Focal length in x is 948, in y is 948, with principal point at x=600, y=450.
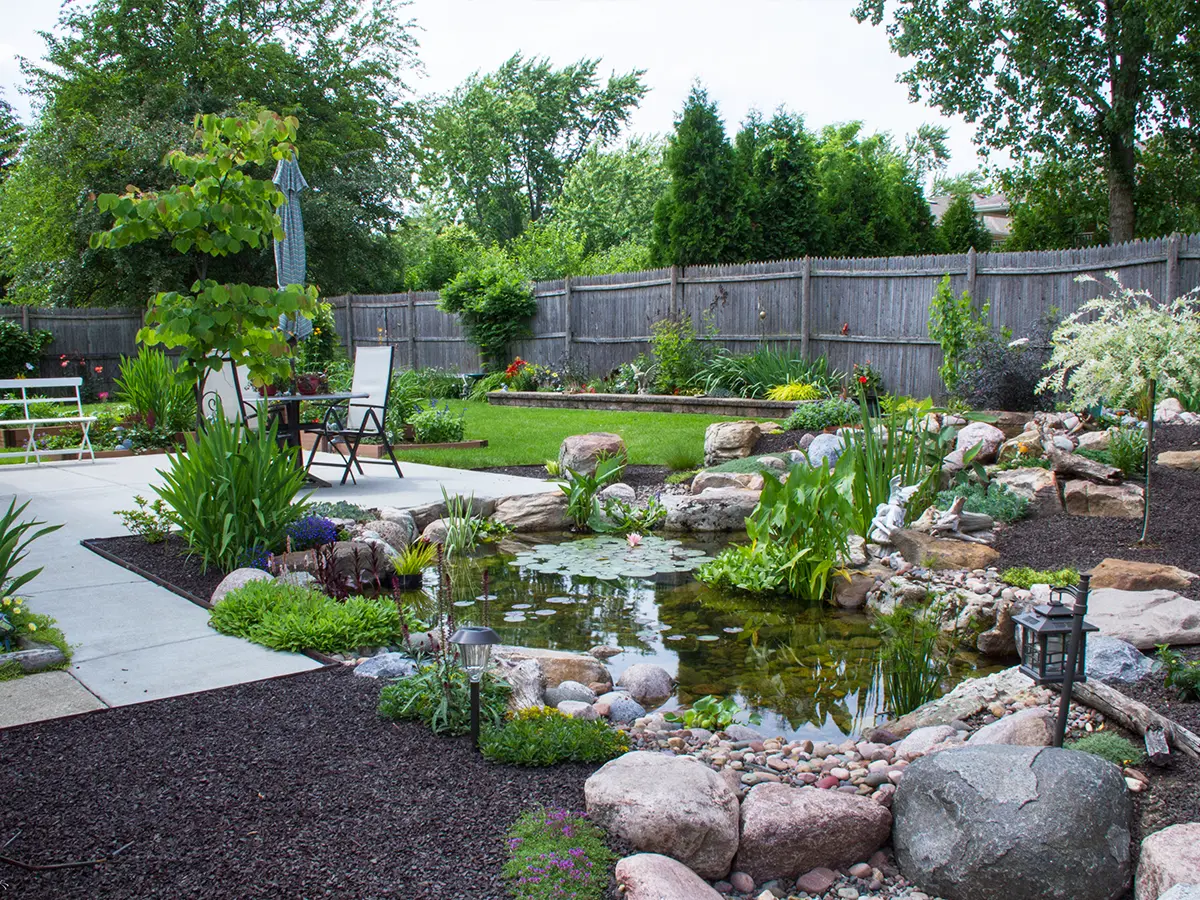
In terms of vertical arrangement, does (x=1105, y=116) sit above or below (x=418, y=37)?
below

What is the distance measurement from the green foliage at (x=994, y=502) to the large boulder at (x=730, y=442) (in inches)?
104

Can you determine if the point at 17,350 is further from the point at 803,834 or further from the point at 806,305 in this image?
the point at 803,834

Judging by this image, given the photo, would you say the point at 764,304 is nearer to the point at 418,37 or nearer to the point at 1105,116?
the point at 1105,116

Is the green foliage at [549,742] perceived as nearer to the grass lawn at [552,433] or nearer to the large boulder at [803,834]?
the large boulder at [803,834]

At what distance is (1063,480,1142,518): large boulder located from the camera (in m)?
5.51

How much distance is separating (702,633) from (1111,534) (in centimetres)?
243

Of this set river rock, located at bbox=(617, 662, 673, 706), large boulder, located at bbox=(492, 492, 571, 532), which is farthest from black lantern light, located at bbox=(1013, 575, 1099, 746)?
large boulder, located at bbox=(492, 492, 571, 532)

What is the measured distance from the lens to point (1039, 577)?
4.42 m

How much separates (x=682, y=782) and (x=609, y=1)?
7391 mm

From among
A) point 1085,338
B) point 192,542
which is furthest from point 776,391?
point 192,542

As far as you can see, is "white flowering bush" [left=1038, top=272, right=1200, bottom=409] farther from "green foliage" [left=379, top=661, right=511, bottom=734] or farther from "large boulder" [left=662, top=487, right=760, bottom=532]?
"green foliage" [left=379, top=661, right=511, bottom=734]

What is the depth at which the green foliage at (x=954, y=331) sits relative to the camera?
984 cm

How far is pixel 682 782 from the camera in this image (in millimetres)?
2295

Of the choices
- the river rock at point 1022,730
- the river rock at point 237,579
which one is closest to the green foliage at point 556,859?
the river rock at point 1022,730
